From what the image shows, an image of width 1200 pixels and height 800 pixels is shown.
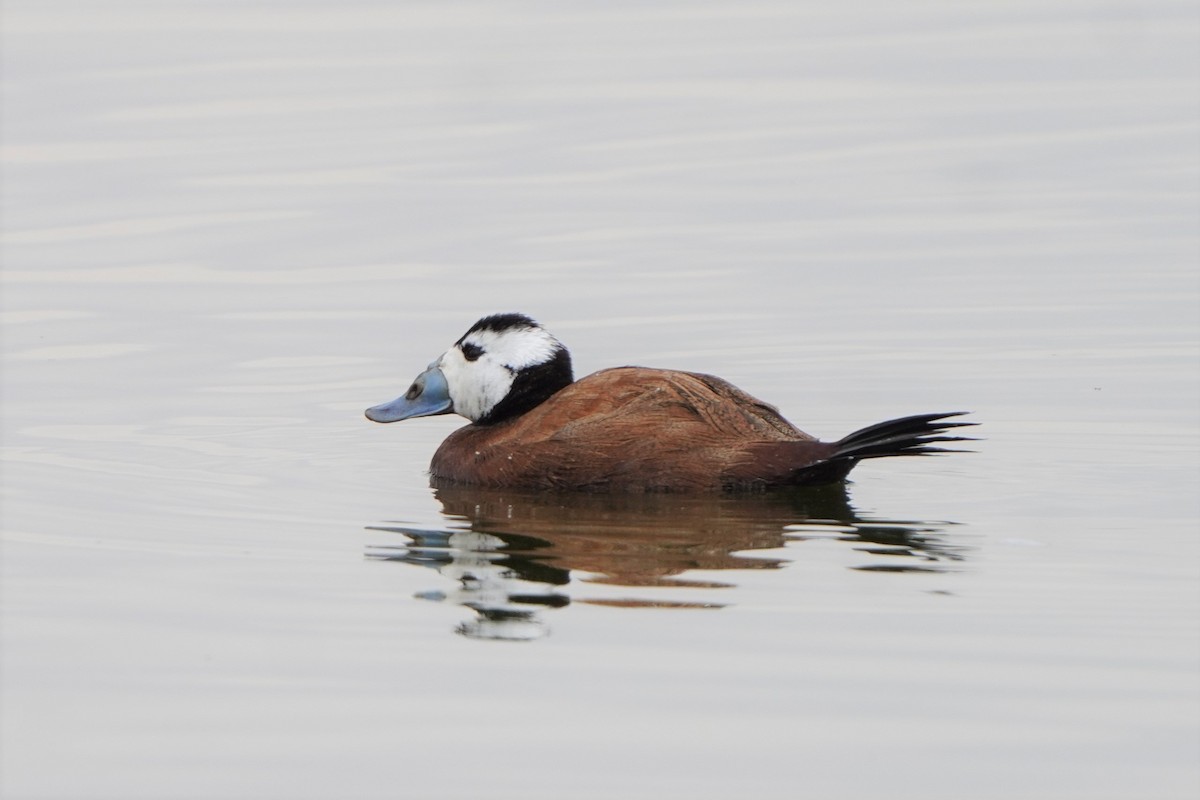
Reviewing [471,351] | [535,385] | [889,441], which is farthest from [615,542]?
[471,351]

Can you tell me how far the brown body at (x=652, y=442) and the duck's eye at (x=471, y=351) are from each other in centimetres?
57

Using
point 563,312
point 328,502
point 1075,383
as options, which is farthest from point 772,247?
point 328,502

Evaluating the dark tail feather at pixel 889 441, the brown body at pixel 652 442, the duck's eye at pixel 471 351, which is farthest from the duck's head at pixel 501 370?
the dark tail feather at pixel 889 441

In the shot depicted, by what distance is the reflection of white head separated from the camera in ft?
31.7

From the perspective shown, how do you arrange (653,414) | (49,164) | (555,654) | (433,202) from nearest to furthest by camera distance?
(555,654) → (653,414) → (433,202) → (49,164)

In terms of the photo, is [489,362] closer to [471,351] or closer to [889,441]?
[471,351]

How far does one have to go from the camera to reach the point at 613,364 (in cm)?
1184

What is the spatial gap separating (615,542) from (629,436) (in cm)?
93

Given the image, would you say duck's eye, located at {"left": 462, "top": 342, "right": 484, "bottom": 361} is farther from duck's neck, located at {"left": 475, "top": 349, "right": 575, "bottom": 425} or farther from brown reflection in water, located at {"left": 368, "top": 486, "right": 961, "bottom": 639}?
brown reflection in water, located at {"left": 368, "top": 486, "right": 961, "bottom": 639}

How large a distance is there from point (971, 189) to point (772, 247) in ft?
7.18

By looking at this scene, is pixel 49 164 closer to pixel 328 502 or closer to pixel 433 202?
pixel 433 202

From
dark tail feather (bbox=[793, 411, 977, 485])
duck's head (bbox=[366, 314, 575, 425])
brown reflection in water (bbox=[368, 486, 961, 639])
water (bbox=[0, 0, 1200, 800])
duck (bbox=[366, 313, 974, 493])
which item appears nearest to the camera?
water (bbox=[0, 0, 1200, 800])

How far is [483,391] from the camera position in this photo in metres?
9.76

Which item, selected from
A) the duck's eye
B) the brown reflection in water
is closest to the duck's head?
the duck's eye
